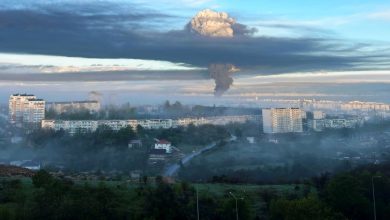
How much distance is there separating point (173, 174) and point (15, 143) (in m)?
21.4

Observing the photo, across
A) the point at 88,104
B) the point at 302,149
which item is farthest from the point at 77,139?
the point at 88,104

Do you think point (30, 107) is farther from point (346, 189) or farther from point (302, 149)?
point (346, 189)

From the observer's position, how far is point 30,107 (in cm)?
6562

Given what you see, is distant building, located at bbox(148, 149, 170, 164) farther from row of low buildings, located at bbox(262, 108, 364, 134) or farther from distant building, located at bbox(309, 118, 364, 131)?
distant building, located at bbox(309, 118, 364, 131)

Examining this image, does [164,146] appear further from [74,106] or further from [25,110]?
[74,106]

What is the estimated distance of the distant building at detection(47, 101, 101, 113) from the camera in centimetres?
6731

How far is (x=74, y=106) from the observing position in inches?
2756

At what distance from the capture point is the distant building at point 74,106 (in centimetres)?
6731

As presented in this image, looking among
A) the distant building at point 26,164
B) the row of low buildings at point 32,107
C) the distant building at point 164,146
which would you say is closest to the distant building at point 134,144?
the distant building at point 164,146

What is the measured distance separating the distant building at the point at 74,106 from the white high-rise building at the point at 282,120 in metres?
20.5

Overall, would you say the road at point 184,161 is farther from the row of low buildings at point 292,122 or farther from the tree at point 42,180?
the tree at point 42,180

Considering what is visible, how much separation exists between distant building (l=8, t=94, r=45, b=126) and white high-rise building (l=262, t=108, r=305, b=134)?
25.5 m

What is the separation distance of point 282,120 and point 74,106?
2675cm

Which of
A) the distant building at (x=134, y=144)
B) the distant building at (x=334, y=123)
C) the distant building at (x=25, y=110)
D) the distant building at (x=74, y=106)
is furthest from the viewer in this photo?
the distant building at (x=74, y=106)
